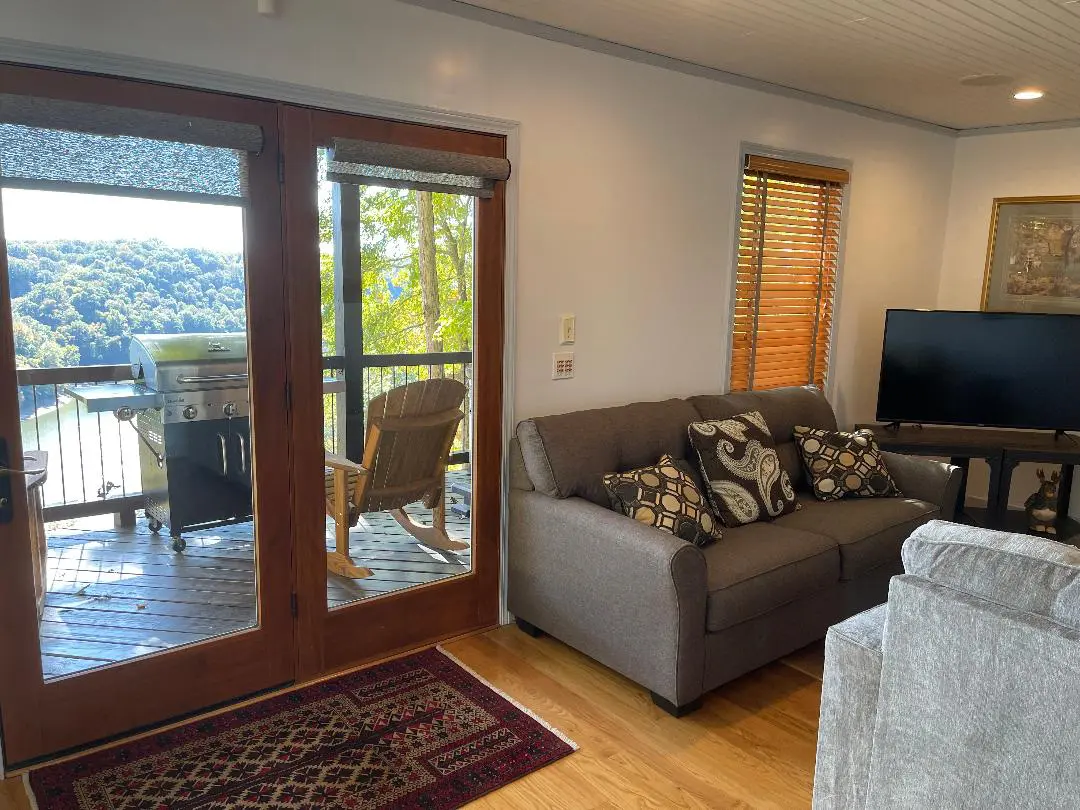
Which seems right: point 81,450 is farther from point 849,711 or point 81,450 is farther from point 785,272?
point 785,272

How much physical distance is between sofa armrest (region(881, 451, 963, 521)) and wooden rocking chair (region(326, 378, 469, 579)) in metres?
2.17

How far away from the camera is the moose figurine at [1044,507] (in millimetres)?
4398

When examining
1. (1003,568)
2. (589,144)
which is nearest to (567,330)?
(589,144)

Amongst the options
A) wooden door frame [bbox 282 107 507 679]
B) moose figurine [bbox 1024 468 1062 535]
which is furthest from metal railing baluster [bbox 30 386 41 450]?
moose figurine [bbox 1024 468 1062 535]

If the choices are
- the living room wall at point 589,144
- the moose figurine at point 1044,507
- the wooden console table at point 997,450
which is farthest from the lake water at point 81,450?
the moose figurine at point 1044,507

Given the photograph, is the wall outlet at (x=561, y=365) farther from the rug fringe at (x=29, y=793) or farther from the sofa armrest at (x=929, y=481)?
the rug fringe at (x=29, y=793)

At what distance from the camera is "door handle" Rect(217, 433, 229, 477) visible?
2666 millimetres

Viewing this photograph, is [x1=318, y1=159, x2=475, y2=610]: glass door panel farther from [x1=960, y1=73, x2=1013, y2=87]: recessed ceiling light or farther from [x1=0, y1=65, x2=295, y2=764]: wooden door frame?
[x1=960, y1=73, x2=1013, y2=87]: recessed ceiling light

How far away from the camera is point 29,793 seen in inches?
89.0

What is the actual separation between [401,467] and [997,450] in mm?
3145

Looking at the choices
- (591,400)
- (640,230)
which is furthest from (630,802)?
(640,230)

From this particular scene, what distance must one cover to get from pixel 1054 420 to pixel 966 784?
338cm

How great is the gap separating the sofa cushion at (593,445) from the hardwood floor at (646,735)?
686 millimetres

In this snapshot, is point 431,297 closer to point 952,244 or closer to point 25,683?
point 25,683
